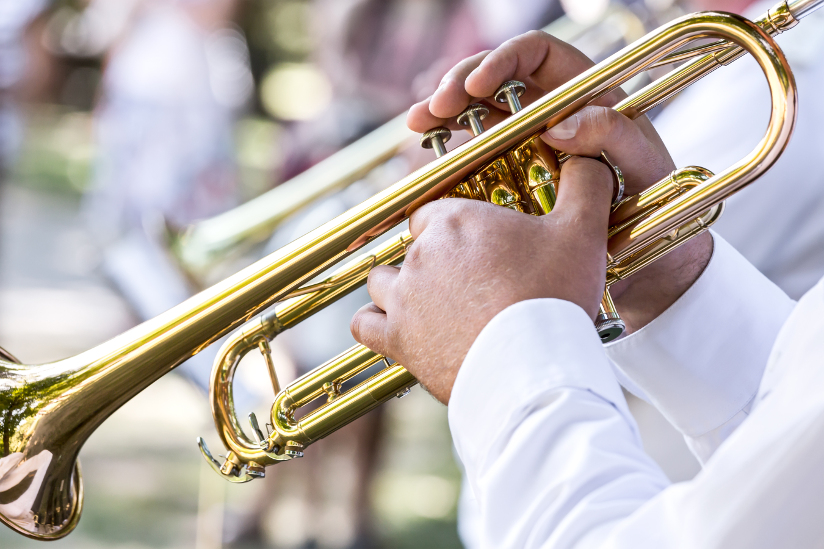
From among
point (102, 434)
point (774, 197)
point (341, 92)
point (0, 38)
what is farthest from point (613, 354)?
point (0, 38)

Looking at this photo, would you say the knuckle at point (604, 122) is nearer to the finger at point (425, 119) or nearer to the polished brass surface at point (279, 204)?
the finger at point (425, 119)

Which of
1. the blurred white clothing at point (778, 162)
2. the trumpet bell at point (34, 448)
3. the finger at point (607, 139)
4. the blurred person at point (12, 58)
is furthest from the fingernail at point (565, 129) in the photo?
the blurred person at point (12, 58)

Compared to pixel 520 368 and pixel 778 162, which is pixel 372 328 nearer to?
pixel 520 368

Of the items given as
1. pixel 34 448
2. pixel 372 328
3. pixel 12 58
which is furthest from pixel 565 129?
pixel 12 58

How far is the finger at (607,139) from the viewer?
61 centimetres

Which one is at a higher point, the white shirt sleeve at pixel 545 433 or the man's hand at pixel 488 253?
the man's hand at pixel 488 253

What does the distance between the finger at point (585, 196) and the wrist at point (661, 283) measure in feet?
0.66

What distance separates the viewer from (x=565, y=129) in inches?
24.2

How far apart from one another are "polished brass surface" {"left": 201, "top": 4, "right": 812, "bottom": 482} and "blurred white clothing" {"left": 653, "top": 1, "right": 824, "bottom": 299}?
A: 1.67ft

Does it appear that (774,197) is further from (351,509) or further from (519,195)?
(351,509)

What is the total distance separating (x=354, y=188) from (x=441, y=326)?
1.11m

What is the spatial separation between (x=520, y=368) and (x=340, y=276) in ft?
1.01

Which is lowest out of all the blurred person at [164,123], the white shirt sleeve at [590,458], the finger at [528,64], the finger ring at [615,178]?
the white shirt sleeve at [590,458]

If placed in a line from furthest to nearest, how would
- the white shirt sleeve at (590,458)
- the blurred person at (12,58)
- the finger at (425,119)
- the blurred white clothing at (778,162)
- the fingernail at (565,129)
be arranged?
the blurred person at (12,58), the blurred white clothing at (778,162), the finger at (425,119), the fingernail at (565,129), the white shirt sleeve at (590,458)
